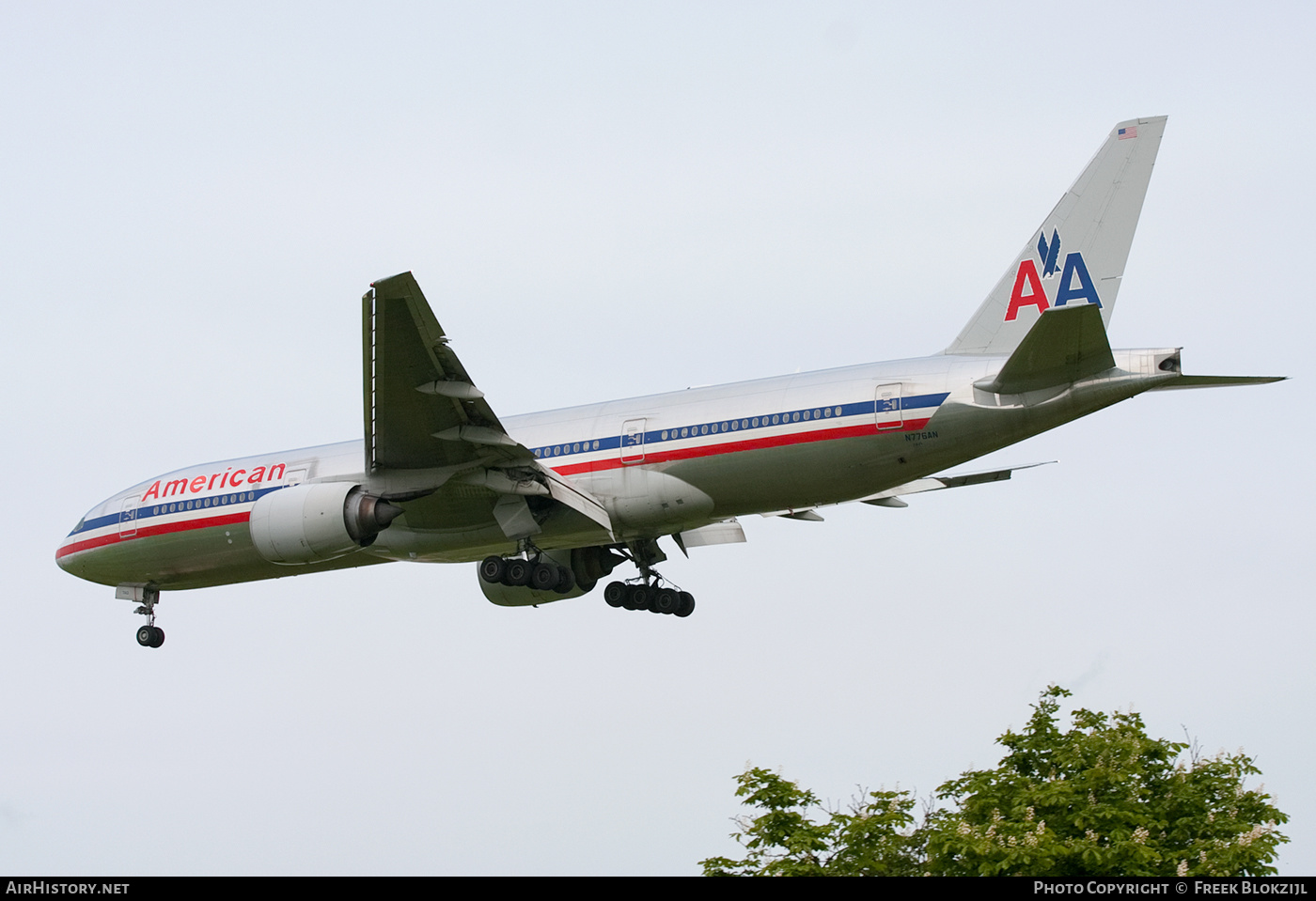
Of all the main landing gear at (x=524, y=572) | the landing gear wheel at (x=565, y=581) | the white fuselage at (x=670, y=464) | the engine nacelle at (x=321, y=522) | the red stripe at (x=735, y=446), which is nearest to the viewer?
the white fuselage at (x=670, y=464)

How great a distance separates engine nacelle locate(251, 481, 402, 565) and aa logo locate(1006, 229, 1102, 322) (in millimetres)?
11077

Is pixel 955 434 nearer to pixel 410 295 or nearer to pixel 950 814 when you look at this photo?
pixel 950 814

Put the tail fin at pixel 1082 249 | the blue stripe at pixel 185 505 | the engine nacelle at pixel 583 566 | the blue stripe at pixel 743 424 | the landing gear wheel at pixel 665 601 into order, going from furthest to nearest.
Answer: the engine nacelle at pixel 583 566 < the landing gear wheel at pixel 665 601 < the blue stripe at pixel 185 505 < the tail fin at pixel 1082 249 < the blue stripe at pixel 743 424

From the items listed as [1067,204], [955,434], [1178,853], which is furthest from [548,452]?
[1178,853]

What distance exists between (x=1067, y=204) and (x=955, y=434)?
4746 millimetres

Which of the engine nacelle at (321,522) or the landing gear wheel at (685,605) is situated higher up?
the engine nacelle at (321,522)

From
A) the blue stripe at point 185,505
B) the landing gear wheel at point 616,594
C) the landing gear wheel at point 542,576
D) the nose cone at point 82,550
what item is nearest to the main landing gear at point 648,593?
the landing gear wheel at point 616,594

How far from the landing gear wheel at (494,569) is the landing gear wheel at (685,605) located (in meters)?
4.27

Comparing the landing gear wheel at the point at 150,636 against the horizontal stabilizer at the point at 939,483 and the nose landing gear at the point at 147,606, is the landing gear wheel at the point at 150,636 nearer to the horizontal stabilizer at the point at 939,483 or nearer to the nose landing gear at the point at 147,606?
the nose landing gear at the point at 147,606

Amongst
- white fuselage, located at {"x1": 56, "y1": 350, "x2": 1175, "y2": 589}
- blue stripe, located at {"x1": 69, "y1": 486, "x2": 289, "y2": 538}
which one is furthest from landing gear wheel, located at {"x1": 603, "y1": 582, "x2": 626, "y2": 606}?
blue stripe, located at {"x1": 69, "y1": 486, "x2": 289, "y2": 538}

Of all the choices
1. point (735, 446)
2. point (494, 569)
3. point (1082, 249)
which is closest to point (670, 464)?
point (735, 446)

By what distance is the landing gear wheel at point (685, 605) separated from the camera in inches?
1240

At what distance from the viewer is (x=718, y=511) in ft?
91.4

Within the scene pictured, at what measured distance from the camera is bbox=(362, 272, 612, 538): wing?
24938 millimetres
